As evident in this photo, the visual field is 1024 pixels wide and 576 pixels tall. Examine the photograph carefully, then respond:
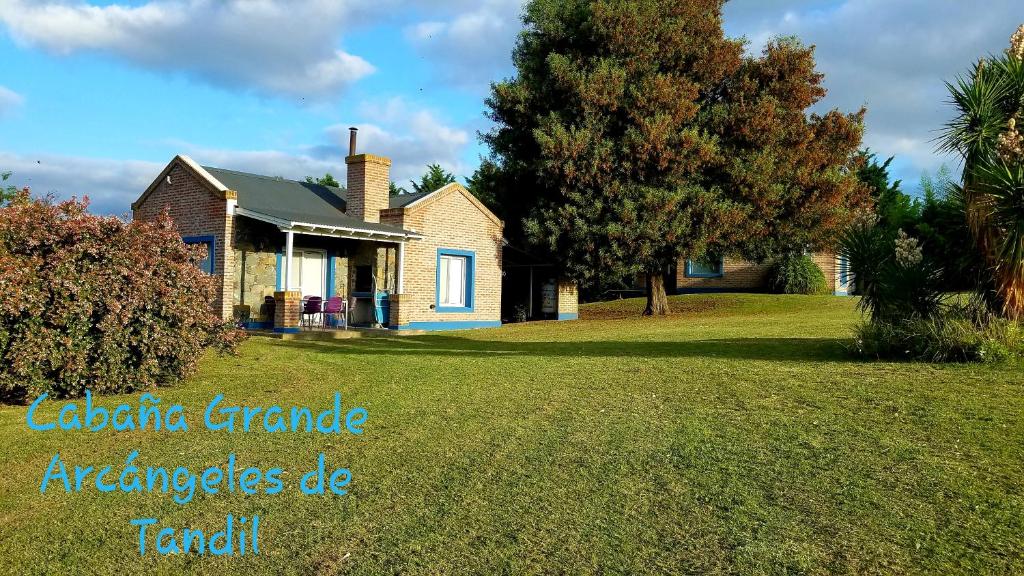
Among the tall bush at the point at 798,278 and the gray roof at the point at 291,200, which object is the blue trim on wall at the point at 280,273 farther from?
the tall bush at the point at 798,278

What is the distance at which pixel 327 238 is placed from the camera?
70.5 feet

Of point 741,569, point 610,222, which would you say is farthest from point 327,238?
point 741,569

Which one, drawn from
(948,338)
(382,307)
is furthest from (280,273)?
(948,338)

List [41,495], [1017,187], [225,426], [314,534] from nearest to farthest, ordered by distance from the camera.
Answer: [314,534] < [41,495] < [225,426] < [1017,187]

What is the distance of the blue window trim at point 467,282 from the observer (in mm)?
21828

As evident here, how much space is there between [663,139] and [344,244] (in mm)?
9402

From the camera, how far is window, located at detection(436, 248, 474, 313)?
22.2 metres

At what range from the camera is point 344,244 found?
22109mm

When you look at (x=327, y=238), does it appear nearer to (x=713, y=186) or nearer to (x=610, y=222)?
(x=610, y=222)

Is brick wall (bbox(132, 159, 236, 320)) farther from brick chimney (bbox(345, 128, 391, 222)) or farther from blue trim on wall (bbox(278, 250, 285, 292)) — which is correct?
brick chimney (bbox(345, 128, 391, 222))

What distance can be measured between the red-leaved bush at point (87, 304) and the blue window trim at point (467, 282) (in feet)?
39.1

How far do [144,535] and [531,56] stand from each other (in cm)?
2183

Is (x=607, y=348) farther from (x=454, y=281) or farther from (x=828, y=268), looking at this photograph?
(x=828, y=268)

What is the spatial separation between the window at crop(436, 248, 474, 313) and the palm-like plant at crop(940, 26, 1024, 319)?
46.2ft
